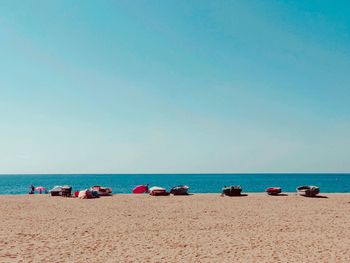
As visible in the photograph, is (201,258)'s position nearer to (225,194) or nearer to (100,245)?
(100,245)

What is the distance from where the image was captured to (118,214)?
73.2 feet

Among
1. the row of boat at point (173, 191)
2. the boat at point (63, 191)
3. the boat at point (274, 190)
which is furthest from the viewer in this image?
the boat at point (274, 190)

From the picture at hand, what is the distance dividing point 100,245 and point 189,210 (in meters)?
11.4

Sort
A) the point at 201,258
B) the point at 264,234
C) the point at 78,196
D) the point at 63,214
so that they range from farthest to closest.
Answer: the point at 78,196 → the point at 63,214 → the point at 264,234 → the point at 201,258

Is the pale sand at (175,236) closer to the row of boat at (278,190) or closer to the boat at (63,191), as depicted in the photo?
the row of boat at (278,190)

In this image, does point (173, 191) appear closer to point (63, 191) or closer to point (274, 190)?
point (274, 190)

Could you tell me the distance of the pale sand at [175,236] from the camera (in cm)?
1183

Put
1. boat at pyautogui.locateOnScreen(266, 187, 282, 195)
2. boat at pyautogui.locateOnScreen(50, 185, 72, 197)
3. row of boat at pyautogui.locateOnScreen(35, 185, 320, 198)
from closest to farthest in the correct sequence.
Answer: row of boat at pyautogui.locateOnScreen(35, 185, 320, 198) < boat at pyautogui.locateOnScreen(50, 185, 72, 197) < boat at pyautogui.locateOnScreen(266, 187, 282, 195)

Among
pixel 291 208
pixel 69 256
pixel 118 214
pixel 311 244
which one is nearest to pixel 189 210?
pixel 118 214

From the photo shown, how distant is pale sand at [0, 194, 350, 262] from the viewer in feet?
38.8

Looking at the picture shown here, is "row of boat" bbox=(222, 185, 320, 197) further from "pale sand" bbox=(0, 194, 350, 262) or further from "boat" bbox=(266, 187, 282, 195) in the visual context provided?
"pale sand" bbox=(0, 194, 350, 262)

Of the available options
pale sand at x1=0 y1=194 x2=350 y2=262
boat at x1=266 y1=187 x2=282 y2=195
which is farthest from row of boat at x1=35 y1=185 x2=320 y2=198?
pale sand at x1=0 y1=194 x2=350 y2=262

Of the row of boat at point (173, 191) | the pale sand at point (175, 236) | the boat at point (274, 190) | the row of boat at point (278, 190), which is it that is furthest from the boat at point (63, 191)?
the boat at point (274, 190)

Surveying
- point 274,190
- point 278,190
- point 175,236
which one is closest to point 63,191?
point 274,190
